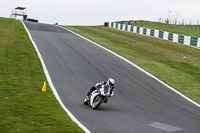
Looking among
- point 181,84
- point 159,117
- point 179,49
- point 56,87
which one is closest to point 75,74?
point 56,87

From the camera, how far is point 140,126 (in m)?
13.5

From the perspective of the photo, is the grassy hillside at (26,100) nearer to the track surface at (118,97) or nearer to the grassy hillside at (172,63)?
the track surface at (118,97)

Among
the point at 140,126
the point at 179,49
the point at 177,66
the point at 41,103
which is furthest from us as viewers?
the point at 179,49

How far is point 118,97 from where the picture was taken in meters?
18.3

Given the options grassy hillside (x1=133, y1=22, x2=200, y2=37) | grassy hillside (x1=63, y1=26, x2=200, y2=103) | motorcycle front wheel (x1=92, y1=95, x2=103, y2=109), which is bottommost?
grassy hillside (x1=133, y1=22, x2=200, y2=37)

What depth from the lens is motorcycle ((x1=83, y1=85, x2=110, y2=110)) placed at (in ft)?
50.5

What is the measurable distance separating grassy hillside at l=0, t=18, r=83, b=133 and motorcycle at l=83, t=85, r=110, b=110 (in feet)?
4.76

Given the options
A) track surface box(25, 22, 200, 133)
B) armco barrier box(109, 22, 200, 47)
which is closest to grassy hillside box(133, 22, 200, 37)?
armco barrier box(109, 22, 200, 47)

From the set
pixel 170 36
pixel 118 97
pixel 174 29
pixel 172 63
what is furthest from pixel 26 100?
pixel 174 29

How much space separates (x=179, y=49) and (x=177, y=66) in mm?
10797

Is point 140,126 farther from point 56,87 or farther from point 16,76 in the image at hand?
point 16,76

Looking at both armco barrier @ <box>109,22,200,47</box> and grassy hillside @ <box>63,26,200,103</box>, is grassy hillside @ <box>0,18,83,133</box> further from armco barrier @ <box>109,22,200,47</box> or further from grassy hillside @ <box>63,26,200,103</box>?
armco barrier @ <box>109,22,200,47</box>

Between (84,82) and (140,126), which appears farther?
(84,82)

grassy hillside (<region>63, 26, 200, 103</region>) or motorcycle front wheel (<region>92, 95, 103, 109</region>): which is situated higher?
motorcycle front wheel (<region>92, 95, 103, 109</region>)
